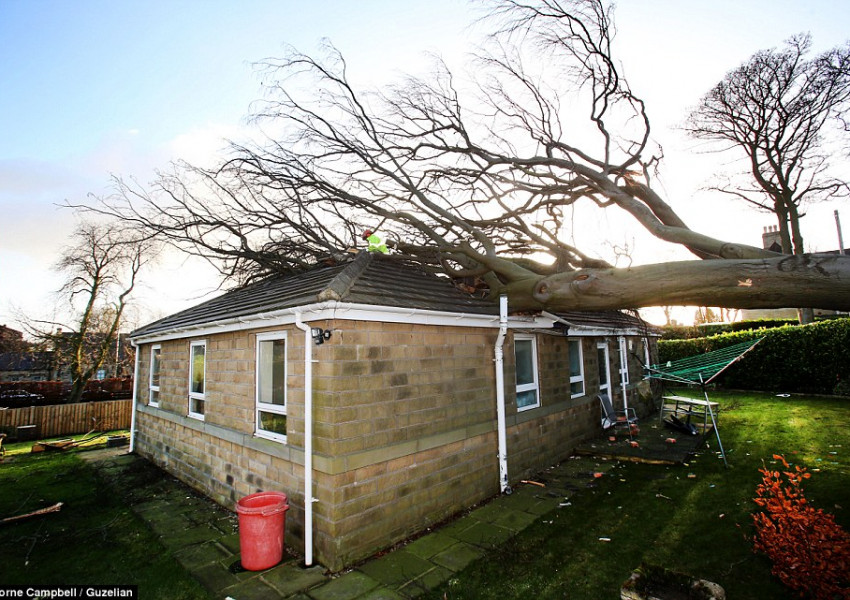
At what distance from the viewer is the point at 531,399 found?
29.5 feet

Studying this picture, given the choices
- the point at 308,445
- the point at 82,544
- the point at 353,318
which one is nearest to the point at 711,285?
the point at 353,318

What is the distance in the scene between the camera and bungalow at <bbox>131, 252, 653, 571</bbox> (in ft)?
17.4

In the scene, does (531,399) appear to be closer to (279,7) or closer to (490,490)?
(490,490)

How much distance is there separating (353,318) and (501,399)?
12.2ft

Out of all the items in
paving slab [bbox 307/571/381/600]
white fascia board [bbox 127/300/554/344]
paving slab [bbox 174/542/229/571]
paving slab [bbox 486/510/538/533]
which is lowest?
paving slab [bbox 174/542/229/571]

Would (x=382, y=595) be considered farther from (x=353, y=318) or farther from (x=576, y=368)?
(x=576, y=368)

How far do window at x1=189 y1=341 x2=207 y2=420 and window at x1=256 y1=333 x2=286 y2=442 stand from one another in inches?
98.8

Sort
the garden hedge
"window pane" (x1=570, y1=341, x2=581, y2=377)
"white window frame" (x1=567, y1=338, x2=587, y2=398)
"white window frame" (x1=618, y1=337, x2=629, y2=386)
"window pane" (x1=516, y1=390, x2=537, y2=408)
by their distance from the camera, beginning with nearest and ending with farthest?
1. "window pane" (x1=516, y1=390, x2=537, y2=408)
2. "white window frame" (x1=567, y1=338, x2=587, y2=398)
3. "window pane" (x1=570, y1=341, x2=581, y2=377)
4. "white window frame" (x1=618, y1=337, x2=629, y2=386)
5. the garden hedge

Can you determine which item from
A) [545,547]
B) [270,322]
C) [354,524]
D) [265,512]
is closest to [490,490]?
[545,547]

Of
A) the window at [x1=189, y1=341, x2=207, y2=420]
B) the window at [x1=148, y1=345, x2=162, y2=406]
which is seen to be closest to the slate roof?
the window at [x1=189, y1=341, x2=207, y2=420]

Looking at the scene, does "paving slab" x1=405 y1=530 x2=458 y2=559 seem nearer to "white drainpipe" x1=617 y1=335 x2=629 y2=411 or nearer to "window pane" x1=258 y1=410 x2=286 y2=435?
"window pane" x1=258 y1=410 x2=286 y2=435

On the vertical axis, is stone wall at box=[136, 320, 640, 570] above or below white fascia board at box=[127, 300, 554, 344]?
below

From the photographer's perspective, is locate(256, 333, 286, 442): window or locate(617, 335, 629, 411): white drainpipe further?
locate(617, 335, 629, 411): white drainpipe

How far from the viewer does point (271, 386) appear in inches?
260
